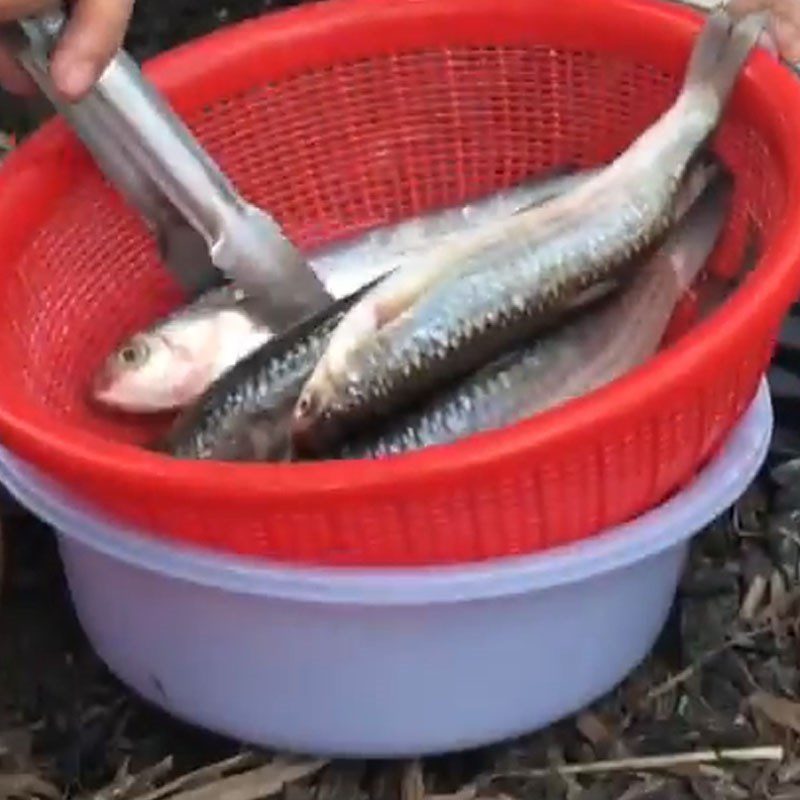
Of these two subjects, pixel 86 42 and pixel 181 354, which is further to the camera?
pixel 181 354

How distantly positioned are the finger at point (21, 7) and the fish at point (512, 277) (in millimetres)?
256

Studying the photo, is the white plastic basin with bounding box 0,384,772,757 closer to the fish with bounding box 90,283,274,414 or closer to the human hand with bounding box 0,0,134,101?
the fish with bounding box 90,283,274,414

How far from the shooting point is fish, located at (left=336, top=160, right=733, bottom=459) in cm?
111

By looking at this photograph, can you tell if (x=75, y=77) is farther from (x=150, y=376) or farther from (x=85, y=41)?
(x=150, y=376)

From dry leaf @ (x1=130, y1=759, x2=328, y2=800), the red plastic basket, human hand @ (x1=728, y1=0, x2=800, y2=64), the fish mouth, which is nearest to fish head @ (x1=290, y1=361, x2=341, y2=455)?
the fish mouth

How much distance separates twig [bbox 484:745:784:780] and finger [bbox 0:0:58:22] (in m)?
0.53

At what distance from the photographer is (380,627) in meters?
1.05

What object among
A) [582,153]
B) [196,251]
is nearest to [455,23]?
[582,153]

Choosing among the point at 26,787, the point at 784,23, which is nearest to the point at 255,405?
the point at 26,787

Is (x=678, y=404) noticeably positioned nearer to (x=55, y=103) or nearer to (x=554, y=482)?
(x=554, y=482)

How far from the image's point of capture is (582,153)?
1361 mm

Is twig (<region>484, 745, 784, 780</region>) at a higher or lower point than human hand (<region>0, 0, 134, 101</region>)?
lower

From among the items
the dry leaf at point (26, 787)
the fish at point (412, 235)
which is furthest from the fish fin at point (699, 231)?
the dry leaf at point (26, 787)

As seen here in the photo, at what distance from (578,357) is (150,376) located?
10.9 inches
